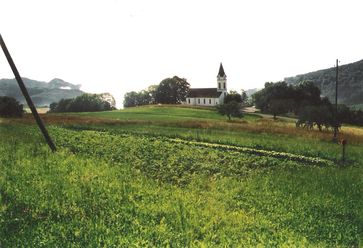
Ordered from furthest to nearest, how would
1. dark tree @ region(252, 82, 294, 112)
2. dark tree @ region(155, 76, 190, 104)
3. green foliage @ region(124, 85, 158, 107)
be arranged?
green foliage @ region(124, 85, 158, 107)
dark tree @ region(155, 76, 190, 104)
dark tree @ region(252, 82, 294, 112)

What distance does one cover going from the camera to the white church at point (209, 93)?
153212 mm

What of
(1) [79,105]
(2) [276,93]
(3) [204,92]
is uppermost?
(3) [204,92]

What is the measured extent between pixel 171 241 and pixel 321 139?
3363 centimetres

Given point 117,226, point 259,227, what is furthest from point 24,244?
point 259,227

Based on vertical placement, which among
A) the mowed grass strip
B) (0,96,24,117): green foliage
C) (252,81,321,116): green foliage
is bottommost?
the mowed grass strip

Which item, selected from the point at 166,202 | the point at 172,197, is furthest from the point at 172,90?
the point at 166,202

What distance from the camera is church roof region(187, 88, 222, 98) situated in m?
A: 154

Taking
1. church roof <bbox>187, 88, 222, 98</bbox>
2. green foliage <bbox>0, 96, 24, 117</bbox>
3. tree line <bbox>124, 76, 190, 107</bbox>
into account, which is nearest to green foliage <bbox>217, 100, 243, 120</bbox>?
green foliage <bbox>0, 96, 24, 117</bbox>

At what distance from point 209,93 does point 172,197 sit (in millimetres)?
140378

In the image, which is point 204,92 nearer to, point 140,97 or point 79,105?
point 140,97

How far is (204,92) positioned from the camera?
157 meters

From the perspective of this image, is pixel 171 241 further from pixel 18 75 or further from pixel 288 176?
pixel 18 75

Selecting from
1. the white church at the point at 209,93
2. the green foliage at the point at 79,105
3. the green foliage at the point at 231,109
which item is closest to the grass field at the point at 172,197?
the green foliage at the point at 231,109

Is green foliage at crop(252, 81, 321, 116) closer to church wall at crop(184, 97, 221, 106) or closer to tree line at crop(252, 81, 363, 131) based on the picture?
tree line at crop(252, 81, 363, 131)
